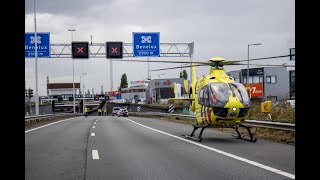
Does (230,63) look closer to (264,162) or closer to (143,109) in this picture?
(264,162)

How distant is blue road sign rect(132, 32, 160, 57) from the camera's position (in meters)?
40.8

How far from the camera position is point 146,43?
1613 inches

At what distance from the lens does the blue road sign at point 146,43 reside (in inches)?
1604

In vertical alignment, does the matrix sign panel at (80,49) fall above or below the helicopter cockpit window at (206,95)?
above

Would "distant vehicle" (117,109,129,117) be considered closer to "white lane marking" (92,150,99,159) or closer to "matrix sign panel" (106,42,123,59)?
"matrix sign panel" (106,42,123,59)

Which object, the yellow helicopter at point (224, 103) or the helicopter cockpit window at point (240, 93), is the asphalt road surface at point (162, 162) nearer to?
the yellow helicopter at point (224, 103)

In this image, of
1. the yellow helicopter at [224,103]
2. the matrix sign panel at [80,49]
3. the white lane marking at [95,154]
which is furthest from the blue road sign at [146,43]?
the white lane marking at [95,154]

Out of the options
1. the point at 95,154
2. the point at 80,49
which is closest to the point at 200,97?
the point at 95,154

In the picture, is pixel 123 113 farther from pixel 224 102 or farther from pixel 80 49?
pixel 224 102

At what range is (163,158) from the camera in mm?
12016

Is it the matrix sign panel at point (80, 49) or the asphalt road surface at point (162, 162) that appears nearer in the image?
the asphalt road surface at point (162, 162)

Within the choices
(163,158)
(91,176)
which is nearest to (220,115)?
(163,158)

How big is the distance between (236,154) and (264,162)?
1950mm

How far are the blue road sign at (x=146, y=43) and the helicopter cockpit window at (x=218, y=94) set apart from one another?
24044mm
